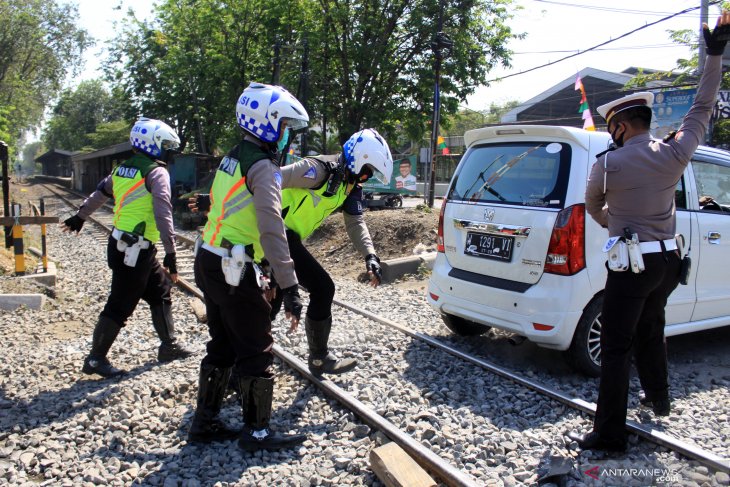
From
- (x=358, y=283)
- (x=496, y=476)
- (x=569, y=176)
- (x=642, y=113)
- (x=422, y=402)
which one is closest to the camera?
(x=496, y=476)

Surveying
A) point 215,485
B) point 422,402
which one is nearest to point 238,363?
point 215,485

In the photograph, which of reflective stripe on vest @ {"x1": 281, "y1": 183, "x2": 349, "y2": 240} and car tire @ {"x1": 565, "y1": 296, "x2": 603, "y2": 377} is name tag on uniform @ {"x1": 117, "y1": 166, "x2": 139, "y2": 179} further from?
car tire @ {"x1": 565, "y1": 296, "x2": 603, "y2": 377}

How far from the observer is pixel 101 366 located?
4.94 meters

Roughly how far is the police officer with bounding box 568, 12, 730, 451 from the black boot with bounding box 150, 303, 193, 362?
3512 millimetres

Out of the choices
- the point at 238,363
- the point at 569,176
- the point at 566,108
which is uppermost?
the point at 566,108

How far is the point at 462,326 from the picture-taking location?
19.0 ft

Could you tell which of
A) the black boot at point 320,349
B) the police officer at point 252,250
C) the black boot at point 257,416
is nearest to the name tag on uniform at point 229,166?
the police officer at point 252,250

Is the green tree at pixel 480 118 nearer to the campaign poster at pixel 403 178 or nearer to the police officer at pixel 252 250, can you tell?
the campaign poster at pixel 403 178

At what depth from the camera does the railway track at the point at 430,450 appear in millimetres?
3236

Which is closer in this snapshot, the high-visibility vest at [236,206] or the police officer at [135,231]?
the high-visibility vest at [236,206]

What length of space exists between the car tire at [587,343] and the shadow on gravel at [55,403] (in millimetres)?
3597

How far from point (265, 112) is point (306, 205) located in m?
1.03

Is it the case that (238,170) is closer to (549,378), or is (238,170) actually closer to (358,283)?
(549,378)

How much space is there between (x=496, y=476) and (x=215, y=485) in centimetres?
156
